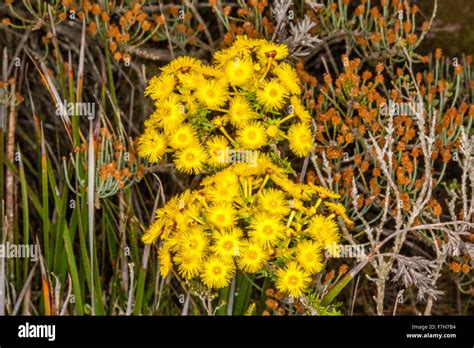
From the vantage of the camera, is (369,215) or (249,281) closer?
(249,281)

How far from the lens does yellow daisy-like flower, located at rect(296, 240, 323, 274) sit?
3.28 m

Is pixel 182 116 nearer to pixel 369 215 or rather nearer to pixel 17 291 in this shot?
pixel 17 291

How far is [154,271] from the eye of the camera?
4.25 meters

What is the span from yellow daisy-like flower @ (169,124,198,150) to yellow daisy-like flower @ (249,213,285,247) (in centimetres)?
40

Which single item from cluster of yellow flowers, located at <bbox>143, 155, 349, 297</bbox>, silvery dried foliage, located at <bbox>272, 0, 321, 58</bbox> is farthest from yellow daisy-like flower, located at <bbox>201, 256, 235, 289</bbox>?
silvery dried foliage, located at <bbox>272, 0, 321, 58</bbox>

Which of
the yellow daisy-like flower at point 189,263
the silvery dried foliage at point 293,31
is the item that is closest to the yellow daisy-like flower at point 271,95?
the yellow daisy-like flower at point 189,263

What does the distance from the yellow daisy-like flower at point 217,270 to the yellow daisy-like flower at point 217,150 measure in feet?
1.28

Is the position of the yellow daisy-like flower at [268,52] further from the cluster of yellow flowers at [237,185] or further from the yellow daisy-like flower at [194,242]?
the yellow daisy-like flower at [194,242]

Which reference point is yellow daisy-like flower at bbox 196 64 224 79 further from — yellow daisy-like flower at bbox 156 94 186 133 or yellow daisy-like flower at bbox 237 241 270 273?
yellow daisy-like flower at bbox 237 241 270 273

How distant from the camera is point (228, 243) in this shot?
3.22m

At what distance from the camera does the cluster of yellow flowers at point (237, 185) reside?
10.7ft

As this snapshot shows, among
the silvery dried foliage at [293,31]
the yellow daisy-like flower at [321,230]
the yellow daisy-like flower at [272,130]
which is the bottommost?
the yellow daisy-like flower at [321,230]
